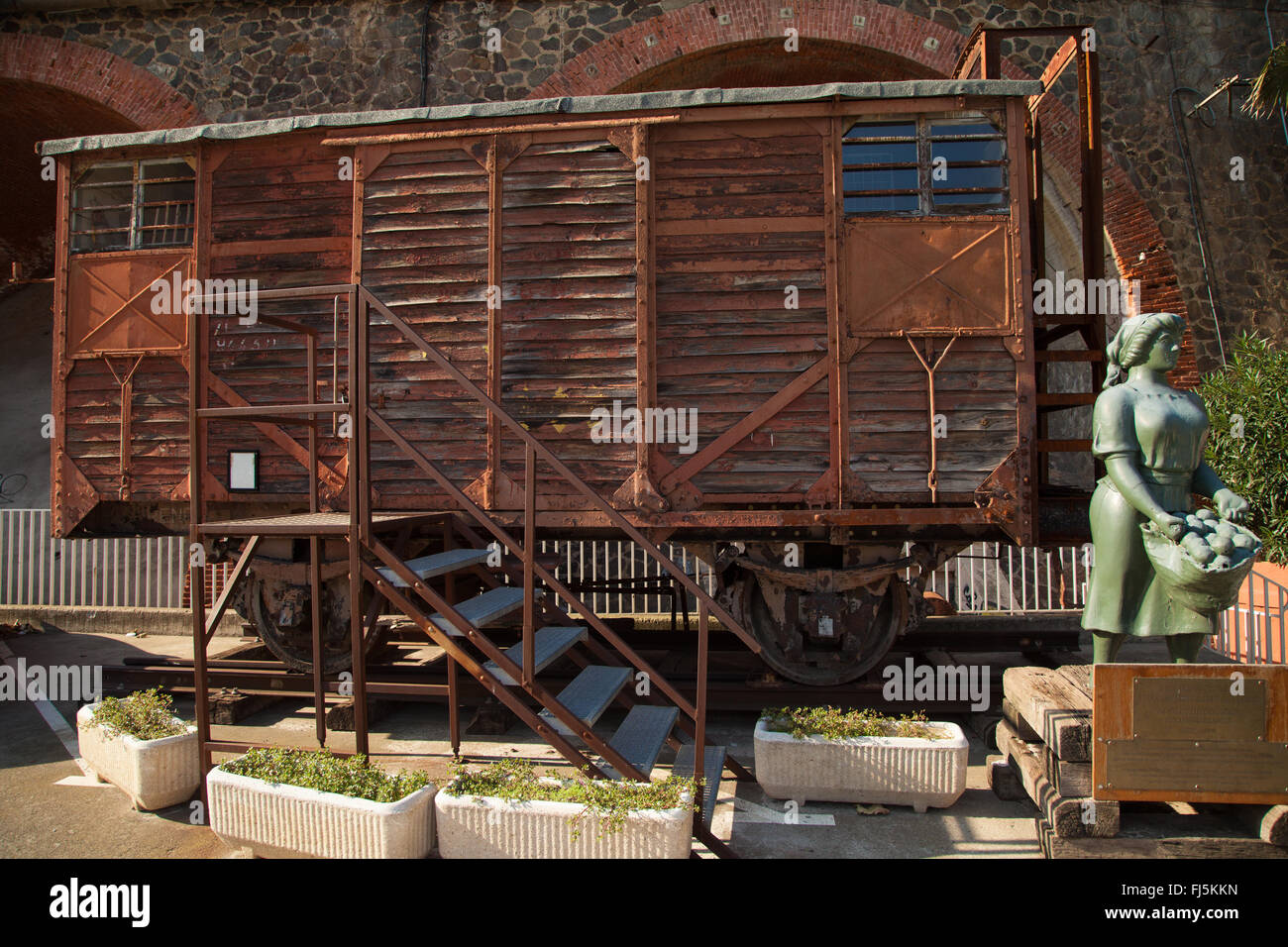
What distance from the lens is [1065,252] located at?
12.5 m

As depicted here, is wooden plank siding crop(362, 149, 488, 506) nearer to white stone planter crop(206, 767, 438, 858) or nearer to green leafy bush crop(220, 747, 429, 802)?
green leafy bush crop(220, 747, 429, 802)

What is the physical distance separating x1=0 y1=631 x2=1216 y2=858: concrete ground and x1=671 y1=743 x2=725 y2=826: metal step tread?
0.31 m

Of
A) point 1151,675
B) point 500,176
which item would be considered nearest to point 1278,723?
point 1151,675

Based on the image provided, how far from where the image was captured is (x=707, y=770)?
4.33 meters

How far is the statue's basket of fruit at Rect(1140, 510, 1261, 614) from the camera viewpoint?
3646 mm

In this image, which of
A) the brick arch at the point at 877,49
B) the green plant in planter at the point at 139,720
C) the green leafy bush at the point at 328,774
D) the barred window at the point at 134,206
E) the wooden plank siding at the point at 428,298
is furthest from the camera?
the brick arch at the point at 877,49

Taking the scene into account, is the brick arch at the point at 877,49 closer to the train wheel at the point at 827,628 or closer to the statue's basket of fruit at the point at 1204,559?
the train wheel at the point at 827,628

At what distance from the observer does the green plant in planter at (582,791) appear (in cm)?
348

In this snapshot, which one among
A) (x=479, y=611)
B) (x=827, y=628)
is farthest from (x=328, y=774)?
(x=827, y=628)

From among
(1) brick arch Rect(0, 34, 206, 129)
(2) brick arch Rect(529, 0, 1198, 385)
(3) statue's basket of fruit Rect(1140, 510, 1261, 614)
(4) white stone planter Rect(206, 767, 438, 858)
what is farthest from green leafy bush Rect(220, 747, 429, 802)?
(1) brick arch Rect(0, 34, 206, 129)

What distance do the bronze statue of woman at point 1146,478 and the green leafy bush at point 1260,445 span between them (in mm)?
5084

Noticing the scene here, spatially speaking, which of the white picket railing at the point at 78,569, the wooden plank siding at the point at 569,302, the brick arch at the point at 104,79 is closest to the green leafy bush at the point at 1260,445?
the wooden plank siding at the point at 569,302

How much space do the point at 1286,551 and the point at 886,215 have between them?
5.52m

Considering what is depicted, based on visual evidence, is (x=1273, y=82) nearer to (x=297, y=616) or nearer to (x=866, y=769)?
(x=866, y=769)
